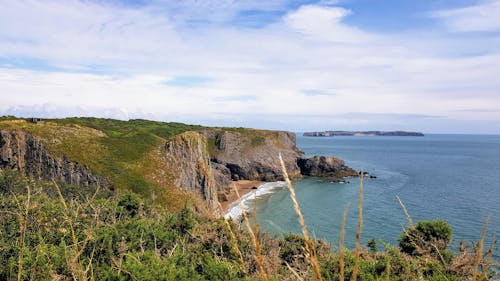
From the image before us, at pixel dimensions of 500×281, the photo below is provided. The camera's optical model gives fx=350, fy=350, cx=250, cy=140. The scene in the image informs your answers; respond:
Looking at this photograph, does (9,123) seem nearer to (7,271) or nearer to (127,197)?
(127,197)

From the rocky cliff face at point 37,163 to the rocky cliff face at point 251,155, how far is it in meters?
40.4

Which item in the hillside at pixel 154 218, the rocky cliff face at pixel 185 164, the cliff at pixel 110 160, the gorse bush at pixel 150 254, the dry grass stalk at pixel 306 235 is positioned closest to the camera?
the dry grass stalk at pixel 306 235

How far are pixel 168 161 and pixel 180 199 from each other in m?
9.22

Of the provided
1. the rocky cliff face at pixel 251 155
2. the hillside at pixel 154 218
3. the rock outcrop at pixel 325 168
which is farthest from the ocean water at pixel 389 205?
the hillside at pixel 154 218

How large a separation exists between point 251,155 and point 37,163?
50741 mm

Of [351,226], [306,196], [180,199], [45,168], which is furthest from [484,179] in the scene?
[45,168]

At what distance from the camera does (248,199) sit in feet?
201

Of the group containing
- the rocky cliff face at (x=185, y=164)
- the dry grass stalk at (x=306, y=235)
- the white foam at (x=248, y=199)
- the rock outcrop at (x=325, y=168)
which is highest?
the dry grass stalk at (x=306, y=235)

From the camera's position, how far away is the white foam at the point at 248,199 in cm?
5312

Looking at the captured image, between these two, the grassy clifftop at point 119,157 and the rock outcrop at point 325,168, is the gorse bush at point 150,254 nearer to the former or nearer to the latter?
the grassy clifftop at point 119,157

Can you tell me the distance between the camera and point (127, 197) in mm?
29094

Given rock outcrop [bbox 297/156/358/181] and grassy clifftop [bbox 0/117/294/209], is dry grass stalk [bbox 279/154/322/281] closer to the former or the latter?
grassy clifftop [bbox 0/117/294/209]

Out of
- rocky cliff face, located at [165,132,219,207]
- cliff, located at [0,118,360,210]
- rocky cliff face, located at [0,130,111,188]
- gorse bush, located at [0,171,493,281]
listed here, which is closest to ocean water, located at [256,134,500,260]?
rocky cliff face, located at [165,132,219,207]

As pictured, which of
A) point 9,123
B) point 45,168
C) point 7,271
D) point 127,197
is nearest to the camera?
point 7,271
